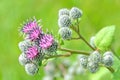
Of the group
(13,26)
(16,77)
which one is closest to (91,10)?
(13,26)

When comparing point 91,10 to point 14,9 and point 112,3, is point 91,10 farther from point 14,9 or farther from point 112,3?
point 14,9

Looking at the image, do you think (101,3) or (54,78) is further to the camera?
(101,3)

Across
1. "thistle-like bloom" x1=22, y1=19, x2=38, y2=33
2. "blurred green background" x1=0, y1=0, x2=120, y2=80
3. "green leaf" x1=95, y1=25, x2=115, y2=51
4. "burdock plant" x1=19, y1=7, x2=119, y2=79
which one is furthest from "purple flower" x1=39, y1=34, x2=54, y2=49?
"blurred green background" x1=0, y1=0, x2=120, y2=80

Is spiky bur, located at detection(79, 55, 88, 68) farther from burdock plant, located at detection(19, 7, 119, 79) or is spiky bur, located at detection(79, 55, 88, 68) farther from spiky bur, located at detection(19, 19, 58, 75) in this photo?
spiky bur, located at detection(19, 19, 58, 75)

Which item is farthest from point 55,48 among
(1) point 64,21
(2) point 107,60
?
(2) point 107,60

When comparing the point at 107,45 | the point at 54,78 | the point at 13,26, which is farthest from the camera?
the point at 13,26

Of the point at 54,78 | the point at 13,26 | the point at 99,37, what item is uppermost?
the point at 13,26

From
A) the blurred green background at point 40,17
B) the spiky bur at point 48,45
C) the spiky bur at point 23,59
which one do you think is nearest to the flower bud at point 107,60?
the spiky bur at point 48,45

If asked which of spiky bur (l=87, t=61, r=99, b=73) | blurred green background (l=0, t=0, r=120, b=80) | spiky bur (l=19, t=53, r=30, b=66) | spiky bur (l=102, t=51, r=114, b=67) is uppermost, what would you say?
blurred green background (l=0, t=0, r=120, b=80)
